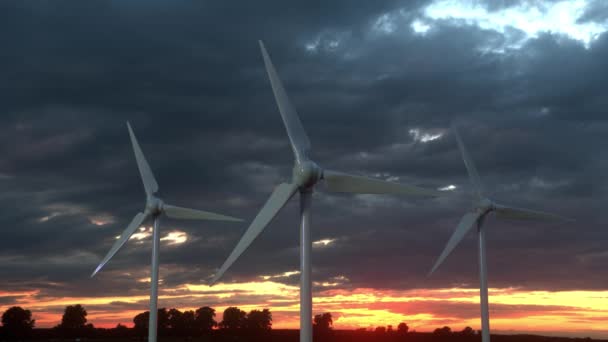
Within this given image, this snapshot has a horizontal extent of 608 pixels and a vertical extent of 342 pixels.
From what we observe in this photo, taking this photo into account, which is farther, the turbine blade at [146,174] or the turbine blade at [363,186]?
the turbine blade at [146,174]

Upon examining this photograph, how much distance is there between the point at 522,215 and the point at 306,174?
3854cm

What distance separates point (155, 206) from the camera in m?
76.1

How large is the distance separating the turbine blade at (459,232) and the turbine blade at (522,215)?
3.84m

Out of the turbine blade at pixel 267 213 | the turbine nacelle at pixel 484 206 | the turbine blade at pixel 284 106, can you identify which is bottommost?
the turbine blade at pixel 267 213

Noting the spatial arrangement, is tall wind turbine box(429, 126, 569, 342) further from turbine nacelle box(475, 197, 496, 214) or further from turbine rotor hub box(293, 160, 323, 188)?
turbine rotor hub box(293, 160, 323, 188)

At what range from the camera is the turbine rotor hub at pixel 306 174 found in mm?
45812

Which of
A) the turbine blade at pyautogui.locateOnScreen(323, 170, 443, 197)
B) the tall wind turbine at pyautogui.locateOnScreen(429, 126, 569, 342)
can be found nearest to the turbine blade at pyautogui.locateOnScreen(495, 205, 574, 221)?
the tall wind turbine at pyautogui.locateOnScreen(429, 126, 569, 342)

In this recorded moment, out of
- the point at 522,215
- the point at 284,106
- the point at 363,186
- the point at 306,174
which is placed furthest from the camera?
the point at 522,215

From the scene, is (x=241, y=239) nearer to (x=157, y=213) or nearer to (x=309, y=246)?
(x=309, y=246)

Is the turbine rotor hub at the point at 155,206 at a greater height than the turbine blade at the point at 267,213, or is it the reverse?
the turbine rotor hub at the point at 155,206

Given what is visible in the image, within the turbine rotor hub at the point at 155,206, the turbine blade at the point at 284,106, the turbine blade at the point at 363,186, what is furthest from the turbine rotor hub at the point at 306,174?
the turbine rotor hub at the point at 155,206

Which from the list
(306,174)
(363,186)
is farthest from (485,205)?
(306,174)

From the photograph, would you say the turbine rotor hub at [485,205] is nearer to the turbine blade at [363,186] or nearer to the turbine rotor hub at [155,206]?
the turbine blade at [363,186]

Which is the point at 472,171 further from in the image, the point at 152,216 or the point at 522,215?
the point at 152,216
